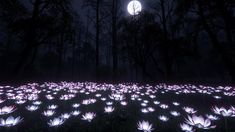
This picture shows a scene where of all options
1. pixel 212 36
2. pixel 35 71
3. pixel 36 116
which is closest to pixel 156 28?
pixel 212 36

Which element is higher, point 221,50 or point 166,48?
point 166,48

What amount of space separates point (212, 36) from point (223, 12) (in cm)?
220

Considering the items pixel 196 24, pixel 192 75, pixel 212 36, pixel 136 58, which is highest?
pixel 196 24

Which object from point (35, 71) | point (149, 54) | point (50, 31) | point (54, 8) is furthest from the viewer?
point (35, 71)

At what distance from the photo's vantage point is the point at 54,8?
18125mm

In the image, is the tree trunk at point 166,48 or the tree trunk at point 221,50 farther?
the tree trunk at point 166,48

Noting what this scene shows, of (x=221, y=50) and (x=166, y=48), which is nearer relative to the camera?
(x=221, y=50)

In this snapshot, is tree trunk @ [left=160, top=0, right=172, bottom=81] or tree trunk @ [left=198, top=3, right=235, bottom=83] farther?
tree trunk @ [left=160, top=0, right=172, bottom=81]

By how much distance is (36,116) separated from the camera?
4.91m

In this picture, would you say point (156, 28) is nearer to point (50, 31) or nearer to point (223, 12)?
point (223, 12)

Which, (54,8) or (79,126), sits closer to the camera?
(79,126)

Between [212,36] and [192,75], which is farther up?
[212,36]

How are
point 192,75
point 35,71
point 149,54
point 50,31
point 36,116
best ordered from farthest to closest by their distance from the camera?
1. point 192,75
2. point 35,71
3. point 149,54
4. point 50,31
5. point 36,116

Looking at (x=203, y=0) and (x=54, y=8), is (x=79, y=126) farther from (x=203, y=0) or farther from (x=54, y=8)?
(x=54, y=8)
